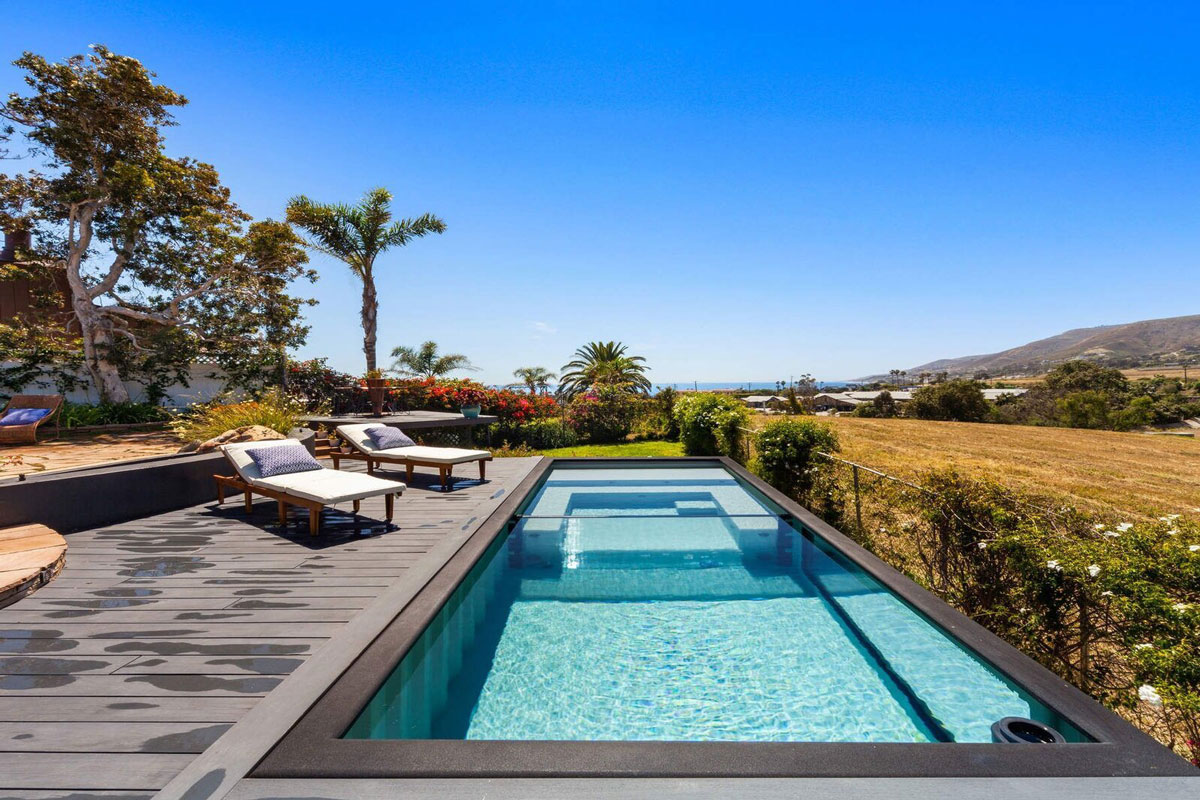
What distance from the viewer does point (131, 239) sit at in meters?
13.2

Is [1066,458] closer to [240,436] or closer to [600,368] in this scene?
[600,368]

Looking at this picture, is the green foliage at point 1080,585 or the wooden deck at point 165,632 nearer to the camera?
the wooden deck at point 165,632

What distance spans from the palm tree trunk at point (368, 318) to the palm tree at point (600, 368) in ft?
35.2

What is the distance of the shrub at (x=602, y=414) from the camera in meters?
15.6

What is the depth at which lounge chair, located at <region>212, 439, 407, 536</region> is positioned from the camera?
15.5ft

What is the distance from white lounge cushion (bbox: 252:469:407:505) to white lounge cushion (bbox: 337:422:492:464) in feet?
4.70

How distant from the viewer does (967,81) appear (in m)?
12.7

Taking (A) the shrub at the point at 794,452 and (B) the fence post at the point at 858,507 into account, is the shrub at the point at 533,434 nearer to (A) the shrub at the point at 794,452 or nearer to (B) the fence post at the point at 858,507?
(A) the shrub at the point at 794,452

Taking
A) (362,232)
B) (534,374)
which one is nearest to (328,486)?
(362,232)

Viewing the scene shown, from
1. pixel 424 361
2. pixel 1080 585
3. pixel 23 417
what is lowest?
pixel 1080 585

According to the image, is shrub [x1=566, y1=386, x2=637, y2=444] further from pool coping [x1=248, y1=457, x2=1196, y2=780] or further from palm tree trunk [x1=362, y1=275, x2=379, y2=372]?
pool coping [x1=248, y1=457, x2=1196, y2=780]

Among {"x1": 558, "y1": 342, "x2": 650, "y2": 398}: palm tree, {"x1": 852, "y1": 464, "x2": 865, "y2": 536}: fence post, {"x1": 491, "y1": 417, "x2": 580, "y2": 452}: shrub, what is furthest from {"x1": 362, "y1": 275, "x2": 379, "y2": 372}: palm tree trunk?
{"x1": 852, "y1": 464, "x2": 865, "y2": 536}: fence post

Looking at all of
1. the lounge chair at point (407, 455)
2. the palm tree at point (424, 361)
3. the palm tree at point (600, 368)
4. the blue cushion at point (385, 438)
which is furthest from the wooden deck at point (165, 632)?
the palm tree at point (424, 361)

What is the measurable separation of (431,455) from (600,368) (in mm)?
18341
